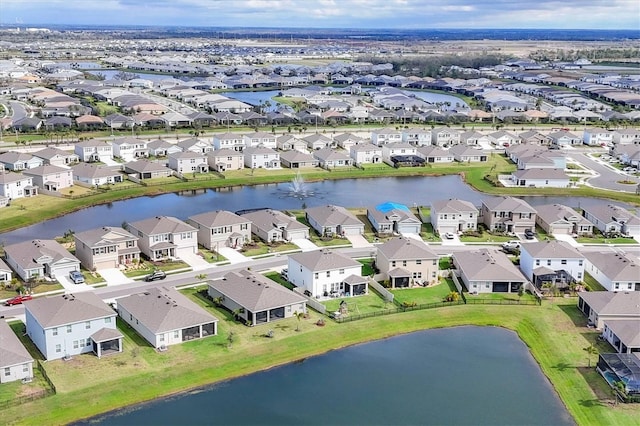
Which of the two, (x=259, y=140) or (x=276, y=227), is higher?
(x=259, y=140)

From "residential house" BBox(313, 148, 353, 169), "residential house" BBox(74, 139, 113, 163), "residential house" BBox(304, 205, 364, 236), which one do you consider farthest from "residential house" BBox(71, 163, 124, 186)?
"residential house" BBox(304, 205, 364, 236)

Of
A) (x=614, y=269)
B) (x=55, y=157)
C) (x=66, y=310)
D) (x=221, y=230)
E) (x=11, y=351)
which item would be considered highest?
(x=66, y=310)

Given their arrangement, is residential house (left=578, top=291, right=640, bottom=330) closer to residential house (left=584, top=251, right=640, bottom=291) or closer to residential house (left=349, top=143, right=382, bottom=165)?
residential house (left=584, top=251, right=640, bottom=291)

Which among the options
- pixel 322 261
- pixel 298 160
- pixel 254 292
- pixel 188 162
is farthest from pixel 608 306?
pixel 188 162

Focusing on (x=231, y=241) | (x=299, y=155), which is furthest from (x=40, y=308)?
(x=299, y=155)

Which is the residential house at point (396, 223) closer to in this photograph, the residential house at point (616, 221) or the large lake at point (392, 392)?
the residential house at point (616, 221)

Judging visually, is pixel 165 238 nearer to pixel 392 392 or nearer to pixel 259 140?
pixel 392 392

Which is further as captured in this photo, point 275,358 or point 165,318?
point 165,318
